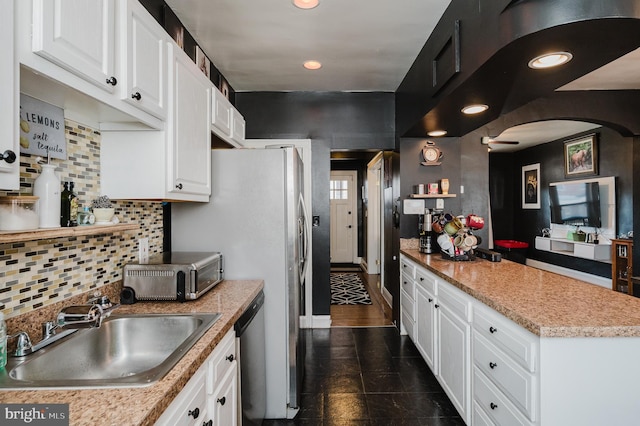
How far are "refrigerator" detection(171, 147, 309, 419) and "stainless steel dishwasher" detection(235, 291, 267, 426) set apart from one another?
11 cm

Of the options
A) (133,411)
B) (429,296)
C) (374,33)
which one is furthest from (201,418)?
(374,33)

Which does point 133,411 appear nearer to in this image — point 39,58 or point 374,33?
point 39,58

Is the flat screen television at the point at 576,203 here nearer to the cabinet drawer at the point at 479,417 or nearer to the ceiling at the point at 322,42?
the ceiling at the point at 322,42

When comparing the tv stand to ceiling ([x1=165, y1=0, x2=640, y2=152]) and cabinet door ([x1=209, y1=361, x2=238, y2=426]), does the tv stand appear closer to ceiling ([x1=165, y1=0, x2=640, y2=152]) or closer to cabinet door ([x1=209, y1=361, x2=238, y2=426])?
ceiling ([x1=165, y1=0, x2=640, y2=152])

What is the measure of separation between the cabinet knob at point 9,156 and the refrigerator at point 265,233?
140 cm

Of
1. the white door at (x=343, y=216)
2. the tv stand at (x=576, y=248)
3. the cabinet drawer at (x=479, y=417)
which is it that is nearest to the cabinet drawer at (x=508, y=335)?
the cabinet drawer at (x=479, y=417)

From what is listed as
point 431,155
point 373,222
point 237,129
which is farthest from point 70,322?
point 373,222

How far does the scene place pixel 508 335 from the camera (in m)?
1.48

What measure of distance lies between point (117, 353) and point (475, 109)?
2601 mm

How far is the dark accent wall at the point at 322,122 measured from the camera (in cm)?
364

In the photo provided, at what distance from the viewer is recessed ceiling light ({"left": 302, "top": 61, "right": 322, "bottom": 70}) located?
9.52 feet

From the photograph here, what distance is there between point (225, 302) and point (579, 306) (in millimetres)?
1597

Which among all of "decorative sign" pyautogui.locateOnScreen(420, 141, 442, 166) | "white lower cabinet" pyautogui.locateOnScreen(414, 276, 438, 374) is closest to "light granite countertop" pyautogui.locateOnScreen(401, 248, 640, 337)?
"white lower cabinet" pyautogui.locateOnScreen(414, 276, 438, 374)

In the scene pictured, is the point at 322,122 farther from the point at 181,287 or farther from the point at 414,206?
the point at 181,287
